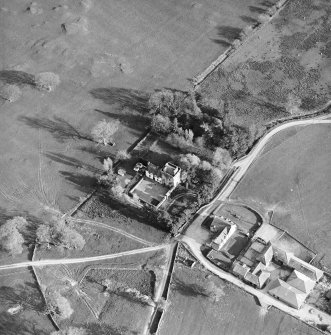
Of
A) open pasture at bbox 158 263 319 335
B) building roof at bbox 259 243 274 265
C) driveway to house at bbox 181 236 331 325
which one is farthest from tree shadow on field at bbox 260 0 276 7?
open pasture at bbox 158 263 319 335

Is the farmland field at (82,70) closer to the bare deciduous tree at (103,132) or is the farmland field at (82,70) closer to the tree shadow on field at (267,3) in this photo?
the tree shadow on field at (267,3)

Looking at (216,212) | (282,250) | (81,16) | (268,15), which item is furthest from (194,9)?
(282,250)

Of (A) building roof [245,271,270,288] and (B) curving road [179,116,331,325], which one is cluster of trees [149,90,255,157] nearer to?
(B) curving road [179,116,331,325]

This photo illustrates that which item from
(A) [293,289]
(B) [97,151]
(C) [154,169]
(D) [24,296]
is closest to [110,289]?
(D) [24,296]

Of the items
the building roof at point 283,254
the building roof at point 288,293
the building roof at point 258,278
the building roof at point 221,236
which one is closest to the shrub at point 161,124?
the building roof at point 221,236

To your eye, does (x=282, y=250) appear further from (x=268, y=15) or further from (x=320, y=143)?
(x=268, y=15)
